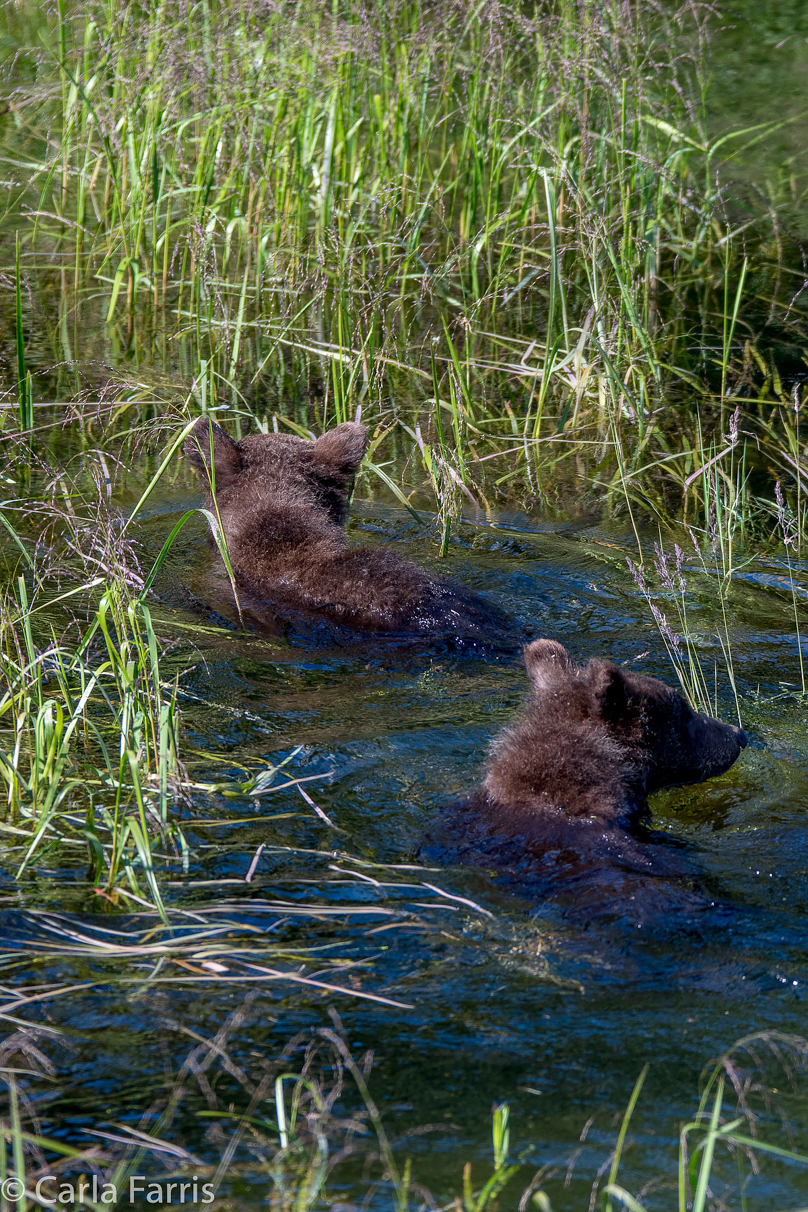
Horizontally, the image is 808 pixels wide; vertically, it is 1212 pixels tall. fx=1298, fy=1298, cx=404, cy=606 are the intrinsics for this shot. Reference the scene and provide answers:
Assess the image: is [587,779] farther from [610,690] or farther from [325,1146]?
[325,1146]

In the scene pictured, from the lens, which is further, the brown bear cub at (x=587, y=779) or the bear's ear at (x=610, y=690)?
the bear's ear at (x=610, y=690)

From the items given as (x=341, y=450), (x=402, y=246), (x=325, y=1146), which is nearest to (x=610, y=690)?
(x=325, y=1146)

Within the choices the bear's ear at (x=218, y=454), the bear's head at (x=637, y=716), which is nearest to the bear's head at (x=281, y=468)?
the bear's ear at (x=218, y=454)

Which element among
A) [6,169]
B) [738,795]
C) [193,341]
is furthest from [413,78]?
[738,795]

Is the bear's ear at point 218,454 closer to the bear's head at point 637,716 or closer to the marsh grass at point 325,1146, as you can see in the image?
the bear's head at point 637,716

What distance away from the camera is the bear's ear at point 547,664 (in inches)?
189

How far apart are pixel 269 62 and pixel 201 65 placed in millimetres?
488

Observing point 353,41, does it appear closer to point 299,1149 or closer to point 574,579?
point 574,579

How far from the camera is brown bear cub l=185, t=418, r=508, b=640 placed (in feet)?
20.4

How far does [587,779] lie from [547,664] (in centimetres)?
58

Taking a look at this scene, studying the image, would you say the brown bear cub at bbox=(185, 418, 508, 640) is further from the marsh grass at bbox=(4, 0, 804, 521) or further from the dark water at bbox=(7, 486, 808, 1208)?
the marsh grass at bbox=(4, 0, 804, 521)

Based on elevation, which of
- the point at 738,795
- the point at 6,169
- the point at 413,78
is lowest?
the point at 738,795

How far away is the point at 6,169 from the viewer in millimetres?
11516

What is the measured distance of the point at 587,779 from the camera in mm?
4422
